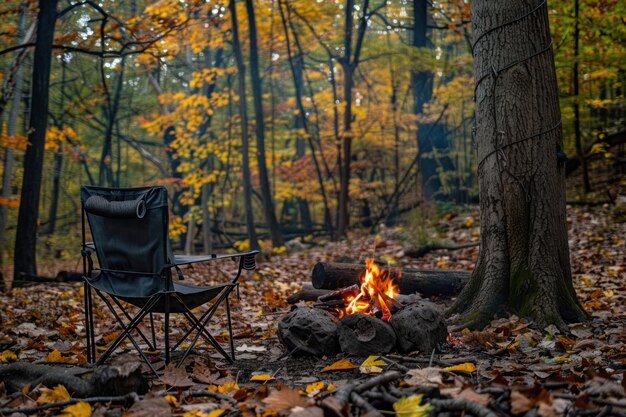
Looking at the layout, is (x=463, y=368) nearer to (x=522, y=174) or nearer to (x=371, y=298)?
(x=371, y=298)

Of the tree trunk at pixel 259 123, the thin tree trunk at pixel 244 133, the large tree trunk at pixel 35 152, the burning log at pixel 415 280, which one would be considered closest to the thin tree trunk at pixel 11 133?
the large tree trunk at pixel 35 152

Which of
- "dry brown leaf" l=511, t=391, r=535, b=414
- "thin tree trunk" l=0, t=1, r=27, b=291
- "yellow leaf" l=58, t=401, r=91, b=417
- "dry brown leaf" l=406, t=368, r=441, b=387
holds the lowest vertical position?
"yellow leaf" l=58, t=401, r=91, b=417

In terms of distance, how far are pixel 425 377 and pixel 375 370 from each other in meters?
0.40

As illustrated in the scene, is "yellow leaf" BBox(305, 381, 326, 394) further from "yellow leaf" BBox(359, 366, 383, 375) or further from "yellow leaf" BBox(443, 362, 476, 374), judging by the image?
"yellow leaf" BBox(443, 362, 476, 374)

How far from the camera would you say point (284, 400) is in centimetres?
229

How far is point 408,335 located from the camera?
3334 millimetres

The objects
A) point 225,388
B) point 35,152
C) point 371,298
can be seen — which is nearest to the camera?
point 225,388

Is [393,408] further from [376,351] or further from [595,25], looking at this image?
[595,25]

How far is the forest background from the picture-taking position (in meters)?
9.08

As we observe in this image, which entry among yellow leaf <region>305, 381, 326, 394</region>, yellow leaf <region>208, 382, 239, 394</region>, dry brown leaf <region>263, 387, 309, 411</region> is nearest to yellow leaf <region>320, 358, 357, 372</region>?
yellow leaf <region>305, 381, 326, 394</region>

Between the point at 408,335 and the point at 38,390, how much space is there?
2.04 metres

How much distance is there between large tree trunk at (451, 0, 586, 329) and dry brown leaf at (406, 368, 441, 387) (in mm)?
1387

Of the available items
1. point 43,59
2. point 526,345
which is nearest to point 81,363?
point 526,345

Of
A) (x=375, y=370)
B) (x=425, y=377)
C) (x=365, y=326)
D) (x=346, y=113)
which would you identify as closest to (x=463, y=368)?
(x=425, y=377)
